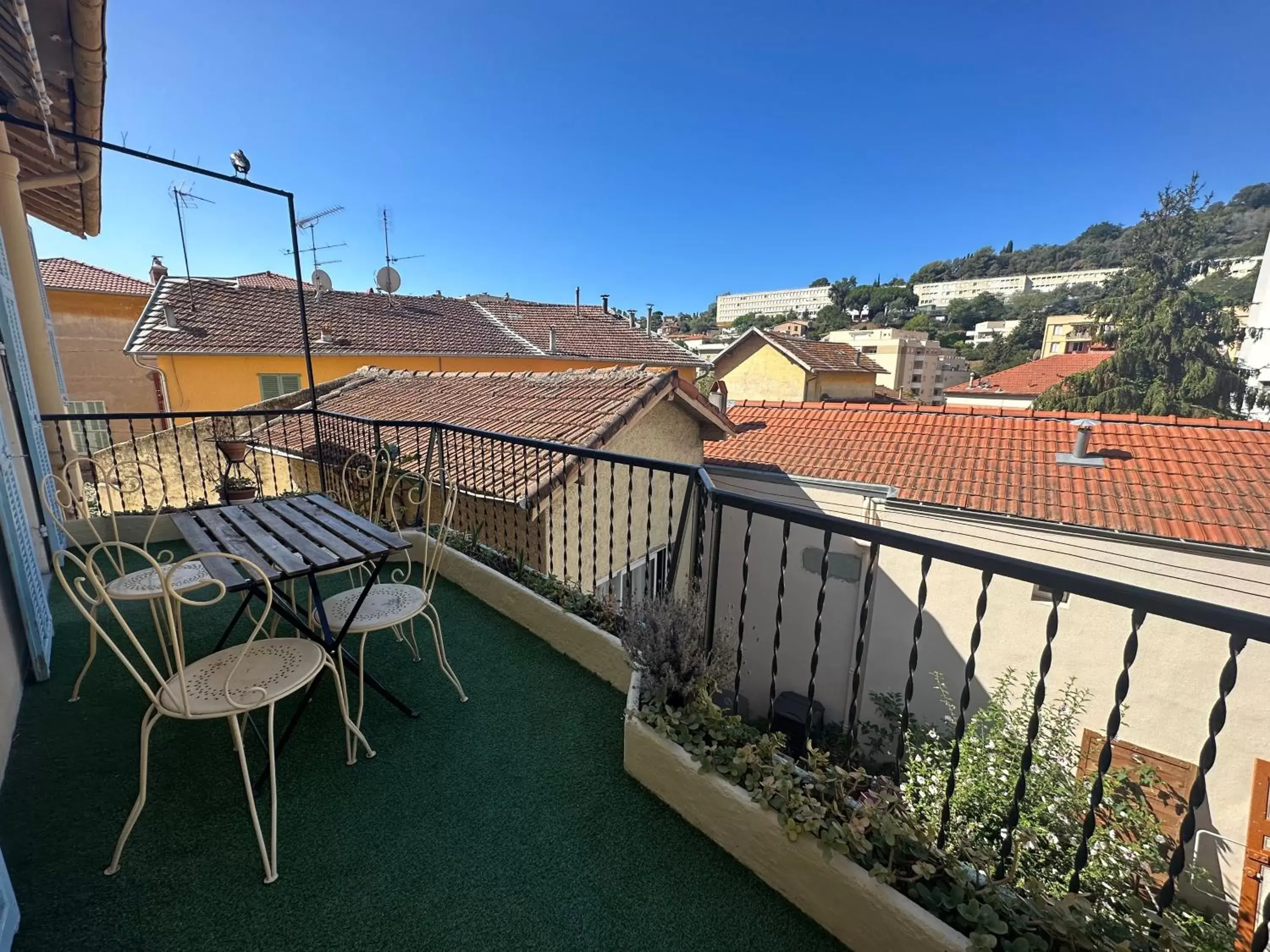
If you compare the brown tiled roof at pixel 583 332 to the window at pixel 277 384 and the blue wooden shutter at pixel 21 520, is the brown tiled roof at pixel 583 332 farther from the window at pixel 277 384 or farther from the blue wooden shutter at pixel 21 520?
the blue wooden shutter at pixel 21 520

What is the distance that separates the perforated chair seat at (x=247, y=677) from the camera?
5.15ft

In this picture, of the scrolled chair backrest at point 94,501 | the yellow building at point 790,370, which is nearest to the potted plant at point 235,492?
the scrolled chair backrest at point 94,501

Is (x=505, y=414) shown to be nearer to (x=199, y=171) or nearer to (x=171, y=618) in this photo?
(x=199, y=171)

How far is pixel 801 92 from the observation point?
20578 mm

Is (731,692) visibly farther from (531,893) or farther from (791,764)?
(531,893)

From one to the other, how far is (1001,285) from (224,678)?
332 feet

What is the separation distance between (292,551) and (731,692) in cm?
198

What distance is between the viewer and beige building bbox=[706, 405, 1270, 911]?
228 inches

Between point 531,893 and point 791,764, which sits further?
point 791,764

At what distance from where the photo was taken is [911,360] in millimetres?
37750

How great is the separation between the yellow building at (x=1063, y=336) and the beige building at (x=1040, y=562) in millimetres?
47934

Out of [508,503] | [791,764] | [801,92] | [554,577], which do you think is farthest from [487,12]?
[801,92]

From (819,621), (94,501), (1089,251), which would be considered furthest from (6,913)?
(1089,251)

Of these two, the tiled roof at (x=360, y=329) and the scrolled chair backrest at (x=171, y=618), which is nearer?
the scrolled chair backrest at (x=171, y=618)
